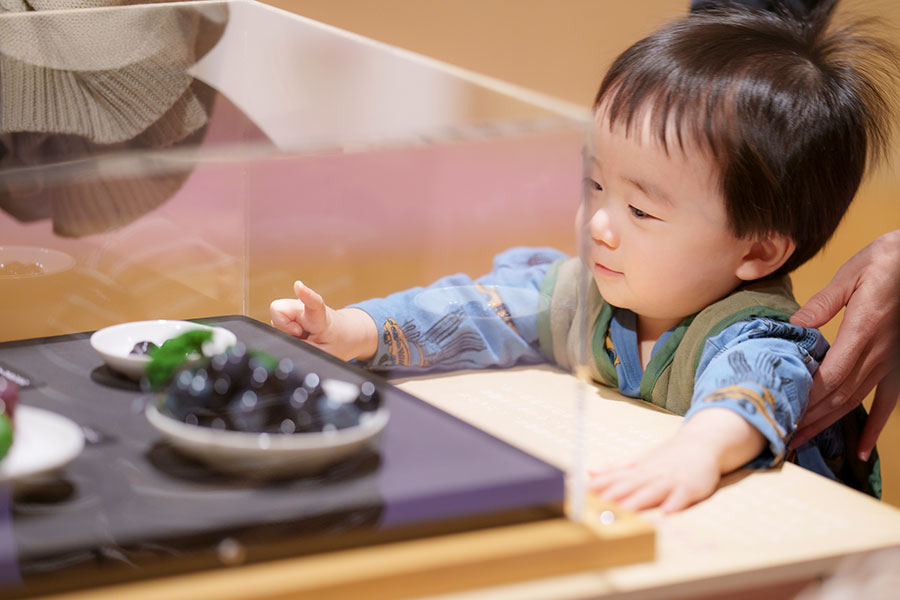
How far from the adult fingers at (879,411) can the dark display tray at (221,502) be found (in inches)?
21.6

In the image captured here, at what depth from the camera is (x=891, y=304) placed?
0.93m

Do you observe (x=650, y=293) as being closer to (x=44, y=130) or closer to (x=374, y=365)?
(x=374, y=365)

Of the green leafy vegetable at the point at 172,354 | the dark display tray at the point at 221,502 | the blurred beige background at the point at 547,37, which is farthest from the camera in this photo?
the blurred beige background at the point at 547,37

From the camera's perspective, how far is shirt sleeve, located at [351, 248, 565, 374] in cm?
70

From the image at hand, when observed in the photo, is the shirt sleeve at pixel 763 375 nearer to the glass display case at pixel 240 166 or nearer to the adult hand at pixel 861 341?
the adult hand at pixel 861 341

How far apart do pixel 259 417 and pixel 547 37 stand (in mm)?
1603

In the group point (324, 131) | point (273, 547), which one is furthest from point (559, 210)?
point (273, 547)

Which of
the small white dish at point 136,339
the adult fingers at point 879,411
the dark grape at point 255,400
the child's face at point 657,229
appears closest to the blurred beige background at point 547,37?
the adult fingers at point 879,411

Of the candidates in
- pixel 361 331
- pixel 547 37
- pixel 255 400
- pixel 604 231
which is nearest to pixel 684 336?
pixel 604 231

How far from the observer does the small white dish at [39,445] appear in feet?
1.45

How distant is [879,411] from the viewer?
94cm

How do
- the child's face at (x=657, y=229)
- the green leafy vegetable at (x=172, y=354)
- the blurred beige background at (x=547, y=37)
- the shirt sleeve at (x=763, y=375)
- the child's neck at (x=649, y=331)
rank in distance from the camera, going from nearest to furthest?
the green leafy vegetable at (x=172, y=354) < the shirt sleeve at (x=763, y=375) < the child's face at (x=657, y=229) < the child's neck at (x=649, y=331) < the blurred beige background at (x=547, y=37)

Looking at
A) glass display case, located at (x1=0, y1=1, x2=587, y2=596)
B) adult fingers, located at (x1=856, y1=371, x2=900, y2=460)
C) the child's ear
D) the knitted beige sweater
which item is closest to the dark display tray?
glass display case, located at (x1=0, y1=1, x2=587, y2=596)

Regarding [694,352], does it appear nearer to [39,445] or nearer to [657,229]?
[657,229]
